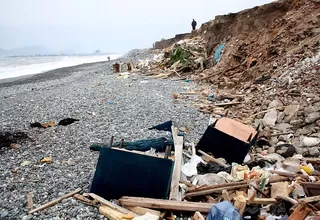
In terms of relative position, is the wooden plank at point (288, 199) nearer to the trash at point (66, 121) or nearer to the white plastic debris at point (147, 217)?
the white plastic debris at point (147, 217)

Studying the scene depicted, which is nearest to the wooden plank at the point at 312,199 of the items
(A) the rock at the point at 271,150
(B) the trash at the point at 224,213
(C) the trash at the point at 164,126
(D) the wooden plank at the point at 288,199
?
(D) the wooden plank at the point at 288,199

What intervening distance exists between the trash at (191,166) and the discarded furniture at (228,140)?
53cm

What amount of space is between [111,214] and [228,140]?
119 inches

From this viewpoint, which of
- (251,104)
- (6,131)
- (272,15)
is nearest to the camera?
(6,131)

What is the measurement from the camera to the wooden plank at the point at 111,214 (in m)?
3.92

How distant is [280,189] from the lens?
13.9 feet

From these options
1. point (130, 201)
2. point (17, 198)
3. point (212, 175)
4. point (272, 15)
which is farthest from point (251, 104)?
point (272, 15)

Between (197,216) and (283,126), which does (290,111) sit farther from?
(197,216)

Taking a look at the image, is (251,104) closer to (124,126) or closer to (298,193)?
(124,126)

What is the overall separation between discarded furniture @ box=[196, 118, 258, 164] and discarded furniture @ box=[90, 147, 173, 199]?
2.04m

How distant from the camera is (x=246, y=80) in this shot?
44.7 ft

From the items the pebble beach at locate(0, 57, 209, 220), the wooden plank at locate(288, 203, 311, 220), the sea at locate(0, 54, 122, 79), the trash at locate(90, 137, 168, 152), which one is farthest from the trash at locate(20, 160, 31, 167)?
the sea at locate(0, 54, 122, 79)

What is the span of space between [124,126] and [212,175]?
410cm

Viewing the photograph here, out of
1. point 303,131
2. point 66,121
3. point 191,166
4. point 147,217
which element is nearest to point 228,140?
point 191,166
